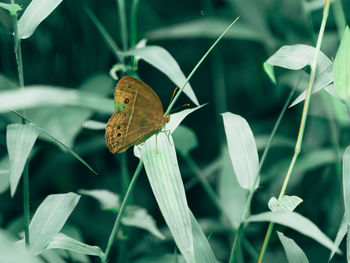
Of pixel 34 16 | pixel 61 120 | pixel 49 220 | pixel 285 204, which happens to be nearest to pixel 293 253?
pixel 285 204

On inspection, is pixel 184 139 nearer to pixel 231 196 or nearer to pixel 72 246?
pixel 231 196

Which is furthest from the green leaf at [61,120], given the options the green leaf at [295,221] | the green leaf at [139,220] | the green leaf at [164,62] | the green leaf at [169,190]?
the green leaf at [295,221]

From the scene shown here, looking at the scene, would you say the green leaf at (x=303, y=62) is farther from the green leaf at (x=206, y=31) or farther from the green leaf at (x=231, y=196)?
the green leaf at (x=206, y=31)

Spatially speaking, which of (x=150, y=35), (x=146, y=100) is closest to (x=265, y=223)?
(x=150, y=35)

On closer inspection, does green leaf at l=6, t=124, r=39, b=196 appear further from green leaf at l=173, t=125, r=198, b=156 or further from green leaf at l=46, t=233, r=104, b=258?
green leaf at l=173, t=125, r=198, b=156

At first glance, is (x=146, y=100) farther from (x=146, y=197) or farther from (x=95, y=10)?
(x=95, y=10)

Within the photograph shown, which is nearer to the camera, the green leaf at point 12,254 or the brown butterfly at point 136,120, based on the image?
the green leaf at point 12,254
